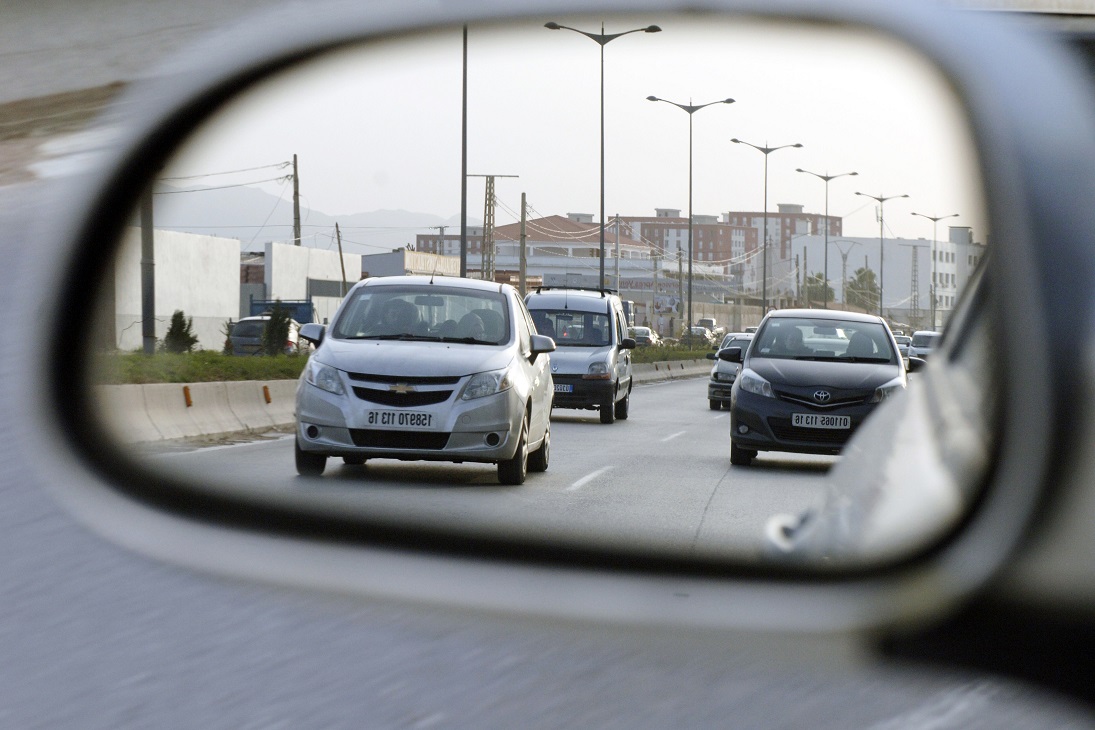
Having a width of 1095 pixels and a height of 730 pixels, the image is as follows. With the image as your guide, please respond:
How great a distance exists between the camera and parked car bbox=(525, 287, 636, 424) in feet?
57.7

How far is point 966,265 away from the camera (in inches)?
73.6

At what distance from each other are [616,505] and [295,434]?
1.70 m

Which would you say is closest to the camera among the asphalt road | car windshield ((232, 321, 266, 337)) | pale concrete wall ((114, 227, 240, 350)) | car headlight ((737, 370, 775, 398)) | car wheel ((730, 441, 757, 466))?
the asphalt road

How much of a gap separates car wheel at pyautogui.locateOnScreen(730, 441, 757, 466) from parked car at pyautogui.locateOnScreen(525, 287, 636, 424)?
1307 centimetres

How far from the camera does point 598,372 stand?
18.7 metres

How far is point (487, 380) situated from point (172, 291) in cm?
218

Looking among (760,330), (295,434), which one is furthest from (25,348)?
(760,330)

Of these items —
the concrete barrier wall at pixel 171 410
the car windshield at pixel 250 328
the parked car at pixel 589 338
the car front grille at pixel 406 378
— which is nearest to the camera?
the concrete barrier wall at pixel 171 410

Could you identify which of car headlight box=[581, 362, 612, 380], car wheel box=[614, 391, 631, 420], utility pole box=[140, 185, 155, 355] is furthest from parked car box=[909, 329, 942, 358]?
car headlight box=[581, 362, 612, 380]

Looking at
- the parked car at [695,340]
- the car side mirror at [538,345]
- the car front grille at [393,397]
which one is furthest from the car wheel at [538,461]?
the parked car at [695,340]

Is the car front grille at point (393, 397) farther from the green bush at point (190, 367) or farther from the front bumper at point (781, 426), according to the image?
the front bumper at point (781, 426)

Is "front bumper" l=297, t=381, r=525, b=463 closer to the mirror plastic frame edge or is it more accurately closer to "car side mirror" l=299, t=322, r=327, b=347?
"car side mirror" l=299, t=322, r=327, b=347

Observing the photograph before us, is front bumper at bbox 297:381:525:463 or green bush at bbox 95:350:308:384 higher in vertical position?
green bush at bbox 95:350:308:384

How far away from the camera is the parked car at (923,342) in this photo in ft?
6.68
